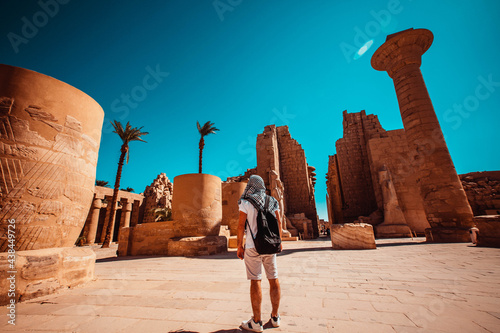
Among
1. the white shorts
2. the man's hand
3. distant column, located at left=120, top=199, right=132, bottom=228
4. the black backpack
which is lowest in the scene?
the white shorts

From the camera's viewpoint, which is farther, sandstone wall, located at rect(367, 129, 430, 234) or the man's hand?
sandstone wall, located at rect(367, 129, 430, 234)

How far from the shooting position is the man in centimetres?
164

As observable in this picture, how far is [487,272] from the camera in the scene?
117 inches

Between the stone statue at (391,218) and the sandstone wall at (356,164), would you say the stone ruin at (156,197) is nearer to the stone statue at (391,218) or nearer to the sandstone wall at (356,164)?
the sandstone wall at (356,164)

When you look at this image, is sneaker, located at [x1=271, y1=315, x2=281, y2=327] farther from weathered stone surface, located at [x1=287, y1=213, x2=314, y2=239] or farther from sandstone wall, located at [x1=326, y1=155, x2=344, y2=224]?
sandstone wall, located at [x1=326, y1=155, x2=344, y2=224]

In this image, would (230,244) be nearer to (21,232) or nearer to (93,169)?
(93,169)

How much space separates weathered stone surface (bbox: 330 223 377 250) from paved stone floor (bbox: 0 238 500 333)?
2.90 meters

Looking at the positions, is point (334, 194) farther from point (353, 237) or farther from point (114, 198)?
point (114, 198)

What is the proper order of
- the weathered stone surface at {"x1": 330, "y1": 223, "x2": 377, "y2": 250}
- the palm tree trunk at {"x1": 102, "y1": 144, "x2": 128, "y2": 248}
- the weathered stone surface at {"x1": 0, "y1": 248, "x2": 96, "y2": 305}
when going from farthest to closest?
1. the palm tree trunk at {"x1": 102, "y1": 144, "x2": 128, "y2": 248}
2. the weathered stone surface at {"x1": 330, "y1": 223, "x2": 377, "y2": 250}
3. the weathered stone surface at {"x1": 0, "y1": 248, "x2": 96, "y2": 305}

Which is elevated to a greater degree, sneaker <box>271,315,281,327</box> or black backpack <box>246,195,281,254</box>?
black backpack <box>246,195,281,254</box>

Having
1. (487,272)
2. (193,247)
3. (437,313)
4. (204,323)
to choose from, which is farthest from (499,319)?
(193,247)

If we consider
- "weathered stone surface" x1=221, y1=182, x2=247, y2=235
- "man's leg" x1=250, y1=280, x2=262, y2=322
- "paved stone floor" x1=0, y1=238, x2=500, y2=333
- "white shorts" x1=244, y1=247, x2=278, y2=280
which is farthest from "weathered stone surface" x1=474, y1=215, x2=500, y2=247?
"weathered stone surface" x1=221, y1=182, x2=247, y2=235

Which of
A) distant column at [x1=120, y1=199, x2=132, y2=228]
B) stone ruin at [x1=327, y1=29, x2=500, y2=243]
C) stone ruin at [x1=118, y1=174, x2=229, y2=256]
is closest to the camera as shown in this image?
stone ruin at [x1=118, y1=174, x2=229, y2=256]

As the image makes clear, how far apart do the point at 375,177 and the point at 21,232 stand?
15.0m
